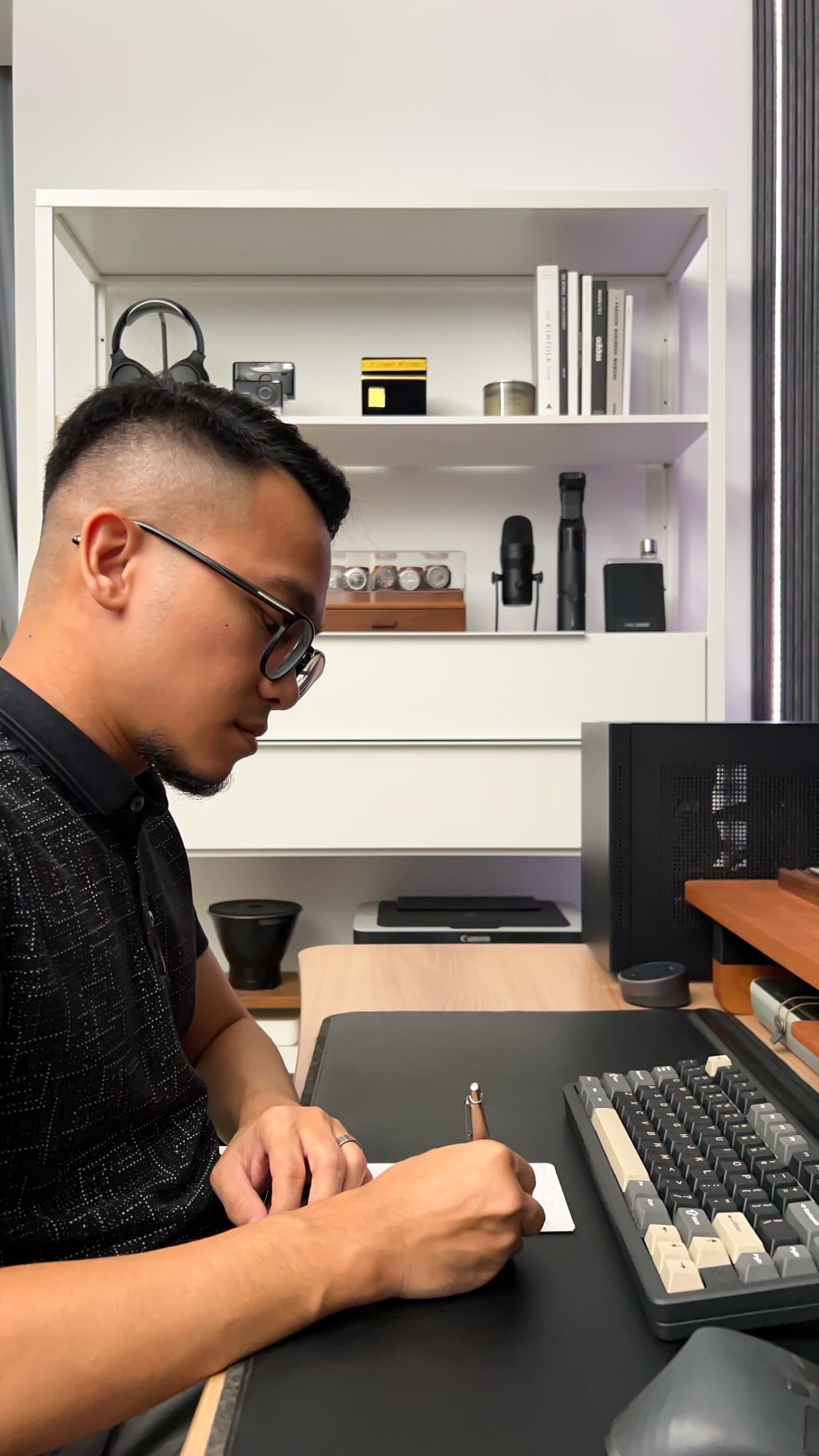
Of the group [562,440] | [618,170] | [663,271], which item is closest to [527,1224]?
[562,440]

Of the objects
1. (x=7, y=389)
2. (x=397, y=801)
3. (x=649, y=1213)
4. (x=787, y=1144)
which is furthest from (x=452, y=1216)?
(x=7, y=389)

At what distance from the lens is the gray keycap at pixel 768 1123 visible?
669mm

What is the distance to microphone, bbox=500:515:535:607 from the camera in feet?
7.47

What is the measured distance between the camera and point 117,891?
81cm

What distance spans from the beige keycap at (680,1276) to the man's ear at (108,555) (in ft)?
1.85

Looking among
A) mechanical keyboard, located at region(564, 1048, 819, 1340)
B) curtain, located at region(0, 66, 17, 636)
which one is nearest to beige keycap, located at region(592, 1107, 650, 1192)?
mechanical keyboard, located at region(564, 1048, 819, 1340)

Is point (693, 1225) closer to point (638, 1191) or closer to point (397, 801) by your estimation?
point (638, 1191)

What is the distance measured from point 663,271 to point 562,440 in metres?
0.55

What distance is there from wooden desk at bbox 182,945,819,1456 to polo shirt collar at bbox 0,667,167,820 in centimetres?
39

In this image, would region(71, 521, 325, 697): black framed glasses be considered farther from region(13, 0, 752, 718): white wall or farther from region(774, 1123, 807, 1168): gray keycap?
region(13, 0, 752, 718): white wall

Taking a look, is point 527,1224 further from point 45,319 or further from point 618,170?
point 618,170

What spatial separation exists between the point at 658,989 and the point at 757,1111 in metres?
0.47

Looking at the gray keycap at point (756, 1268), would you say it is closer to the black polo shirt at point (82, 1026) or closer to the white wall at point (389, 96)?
the black polo shirt at point (82, 1026)

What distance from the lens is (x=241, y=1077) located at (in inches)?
38.8
